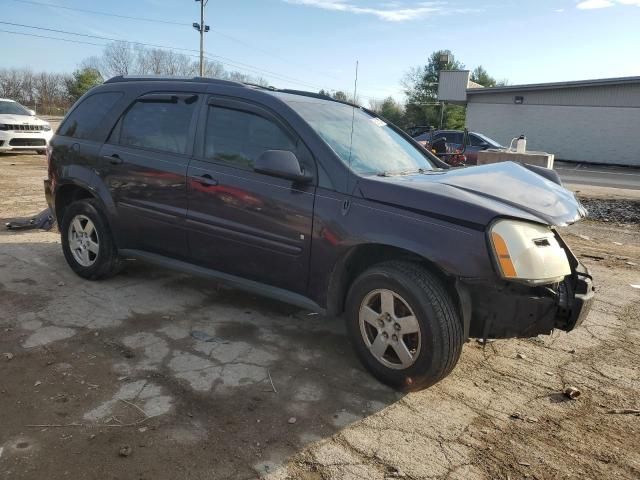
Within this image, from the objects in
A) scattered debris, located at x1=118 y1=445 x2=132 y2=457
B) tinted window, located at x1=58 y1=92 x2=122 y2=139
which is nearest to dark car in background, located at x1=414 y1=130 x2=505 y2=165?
tinted window, located at x1=58 y1=92 x2=122 y2=139

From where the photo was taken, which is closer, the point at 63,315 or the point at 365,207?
the point at 365,207

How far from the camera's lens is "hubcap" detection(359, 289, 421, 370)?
3.05 m

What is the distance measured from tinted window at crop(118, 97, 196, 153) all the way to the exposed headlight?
2518 millimetres

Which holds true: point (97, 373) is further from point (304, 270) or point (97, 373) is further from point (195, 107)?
point (195, 107)

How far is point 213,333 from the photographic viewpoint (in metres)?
3.88

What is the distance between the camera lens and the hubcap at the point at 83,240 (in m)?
4.73

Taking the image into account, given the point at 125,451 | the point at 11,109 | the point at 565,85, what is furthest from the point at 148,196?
the point at 565,85

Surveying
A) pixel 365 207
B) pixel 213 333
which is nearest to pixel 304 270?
pixel 365 207

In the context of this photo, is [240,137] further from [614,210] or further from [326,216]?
[614,210]

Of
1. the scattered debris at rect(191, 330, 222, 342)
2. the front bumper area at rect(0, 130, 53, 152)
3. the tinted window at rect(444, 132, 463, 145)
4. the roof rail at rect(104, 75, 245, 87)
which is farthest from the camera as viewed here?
the tinted window at rect(444, 132, 463, 145)

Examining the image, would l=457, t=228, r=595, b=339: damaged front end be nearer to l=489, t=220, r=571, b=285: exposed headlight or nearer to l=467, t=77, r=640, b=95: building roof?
l=489, t=220, r=571, b=285: exposed headlight

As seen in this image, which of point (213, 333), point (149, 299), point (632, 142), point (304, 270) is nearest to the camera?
point (304, 270)

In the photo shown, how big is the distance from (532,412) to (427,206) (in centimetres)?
138

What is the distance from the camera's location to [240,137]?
3.81 metres
